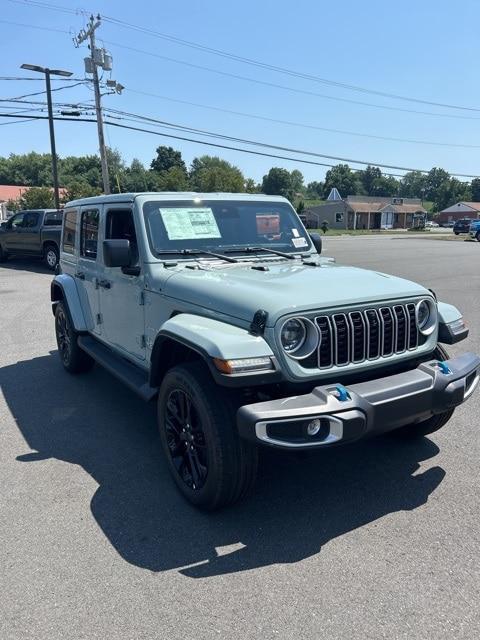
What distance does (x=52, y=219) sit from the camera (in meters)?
15.7

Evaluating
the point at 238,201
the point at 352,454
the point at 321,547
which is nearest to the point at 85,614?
the point at 321,547

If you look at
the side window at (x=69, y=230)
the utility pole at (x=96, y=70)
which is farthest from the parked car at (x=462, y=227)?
the side window at (x=69, y=230)

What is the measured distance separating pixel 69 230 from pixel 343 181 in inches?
5195

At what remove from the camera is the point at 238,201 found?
4.43 metres

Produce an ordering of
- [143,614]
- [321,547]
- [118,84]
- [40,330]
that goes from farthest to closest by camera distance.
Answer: [118,84]
[40,330]
[321,547]
[143,614]

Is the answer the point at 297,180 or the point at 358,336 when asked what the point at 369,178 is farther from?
the point at 358,336

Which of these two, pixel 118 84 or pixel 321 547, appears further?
pixel 118 84

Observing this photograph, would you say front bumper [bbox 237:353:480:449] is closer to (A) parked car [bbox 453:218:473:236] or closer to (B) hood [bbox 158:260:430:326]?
(B) hood [bbox 158:260:430:326]

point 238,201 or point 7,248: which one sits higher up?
point 238,201

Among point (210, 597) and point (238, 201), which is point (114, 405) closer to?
point (238, 201)

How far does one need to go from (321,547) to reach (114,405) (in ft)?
8.89

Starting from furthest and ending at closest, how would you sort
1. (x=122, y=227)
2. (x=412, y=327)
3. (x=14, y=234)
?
(x=14, y=234) → (x=122, y=227) → (x=412, y=327)

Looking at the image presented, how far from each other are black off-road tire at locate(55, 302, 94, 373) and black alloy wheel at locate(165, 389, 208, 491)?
249cm

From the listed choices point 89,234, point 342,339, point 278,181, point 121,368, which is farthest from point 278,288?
point 278,181
